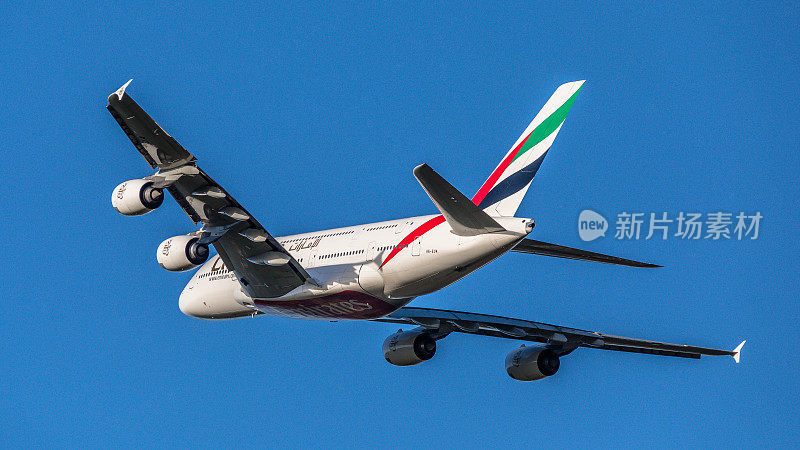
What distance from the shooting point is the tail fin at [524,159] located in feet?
103

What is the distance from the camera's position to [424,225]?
31.5 metres

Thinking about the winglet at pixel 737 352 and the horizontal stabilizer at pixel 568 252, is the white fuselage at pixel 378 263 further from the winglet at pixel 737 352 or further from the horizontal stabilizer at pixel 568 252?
the winglet at pixel 737 352

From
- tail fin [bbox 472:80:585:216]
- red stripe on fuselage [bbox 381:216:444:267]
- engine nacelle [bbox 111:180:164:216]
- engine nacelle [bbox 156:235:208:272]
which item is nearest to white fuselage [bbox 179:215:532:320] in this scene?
red stripe on fuselage [bbox 381:216:444:267]

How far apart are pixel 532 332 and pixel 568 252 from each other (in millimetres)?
7340

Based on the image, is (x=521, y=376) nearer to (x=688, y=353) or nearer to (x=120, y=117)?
(x=688, y=353)

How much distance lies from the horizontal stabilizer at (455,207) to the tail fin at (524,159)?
6.19 feet

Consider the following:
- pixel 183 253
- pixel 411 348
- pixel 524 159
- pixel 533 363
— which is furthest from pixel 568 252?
pixel 183 253

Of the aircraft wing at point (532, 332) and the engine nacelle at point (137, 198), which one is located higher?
the engine nacelle at point (137, 198)

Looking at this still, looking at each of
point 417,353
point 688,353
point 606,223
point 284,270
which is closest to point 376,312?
point 284,270

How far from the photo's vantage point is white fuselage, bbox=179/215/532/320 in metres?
30.1

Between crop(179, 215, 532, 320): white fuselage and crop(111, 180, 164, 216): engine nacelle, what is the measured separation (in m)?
5.46

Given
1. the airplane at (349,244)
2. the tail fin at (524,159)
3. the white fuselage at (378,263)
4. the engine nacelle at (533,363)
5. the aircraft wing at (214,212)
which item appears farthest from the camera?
the engine nacelle at (533,363)

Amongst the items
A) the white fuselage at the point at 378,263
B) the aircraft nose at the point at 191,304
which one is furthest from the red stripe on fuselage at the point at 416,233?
the aircraft nose at the point at 191,304

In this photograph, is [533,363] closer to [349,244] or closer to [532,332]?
[532,332]
